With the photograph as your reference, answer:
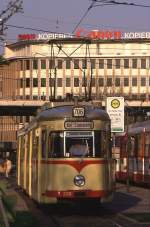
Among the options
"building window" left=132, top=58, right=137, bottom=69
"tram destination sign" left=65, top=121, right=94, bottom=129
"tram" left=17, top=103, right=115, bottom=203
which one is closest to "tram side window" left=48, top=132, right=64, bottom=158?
"tram" left=17, top=103, right=115, bottom=203

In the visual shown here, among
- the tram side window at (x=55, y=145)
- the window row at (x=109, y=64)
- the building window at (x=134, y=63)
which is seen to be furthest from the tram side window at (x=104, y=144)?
the building window at (x=134, y=63)

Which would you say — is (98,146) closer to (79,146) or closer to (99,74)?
(79,146)

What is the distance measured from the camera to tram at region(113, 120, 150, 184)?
3631 cm

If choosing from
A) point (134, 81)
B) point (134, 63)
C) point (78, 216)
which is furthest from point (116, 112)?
point (134, 81)

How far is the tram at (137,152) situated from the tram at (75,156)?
13480 millimetres

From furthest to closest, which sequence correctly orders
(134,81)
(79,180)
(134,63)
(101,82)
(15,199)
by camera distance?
A: 1. (134,81)
2. (134,63)
3. (101,82)
4. (79,180)
5. (15,199)

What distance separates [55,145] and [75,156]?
62 centimetres

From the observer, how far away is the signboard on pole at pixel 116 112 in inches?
1359

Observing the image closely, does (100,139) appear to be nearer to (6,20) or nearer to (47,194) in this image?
(47,194)

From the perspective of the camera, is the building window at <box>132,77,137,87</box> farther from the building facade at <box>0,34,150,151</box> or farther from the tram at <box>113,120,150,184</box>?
the tram at <box>113,120,150,184</box>

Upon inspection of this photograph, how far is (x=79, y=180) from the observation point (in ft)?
67.8

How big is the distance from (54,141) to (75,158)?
0.78 meters

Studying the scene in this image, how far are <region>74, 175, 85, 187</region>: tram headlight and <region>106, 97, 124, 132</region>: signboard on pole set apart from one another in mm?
13887

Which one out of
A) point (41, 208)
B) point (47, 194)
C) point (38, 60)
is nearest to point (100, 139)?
point (47, 194)
